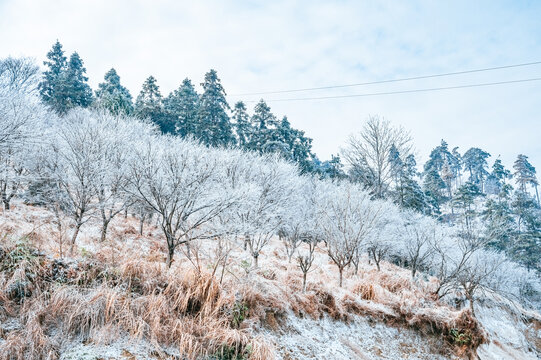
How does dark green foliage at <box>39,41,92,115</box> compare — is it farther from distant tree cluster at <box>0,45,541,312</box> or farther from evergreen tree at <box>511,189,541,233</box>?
evergreen tree at <box>511,189,541,233</box>

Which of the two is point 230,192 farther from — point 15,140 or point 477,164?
point 477,164

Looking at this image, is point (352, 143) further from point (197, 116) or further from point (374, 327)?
point (197, 116)

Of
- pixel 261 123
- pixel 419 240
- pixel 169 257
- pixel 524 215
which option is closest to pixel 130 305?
pixel 169 257

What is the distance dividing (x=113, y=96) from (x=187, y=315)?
27171 mm

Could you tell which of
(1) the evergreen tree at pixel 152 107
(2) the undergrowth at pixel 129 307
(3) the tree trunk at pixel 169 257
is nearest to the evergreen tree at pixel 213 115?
(1) the evergreen tree at pixel 152 107

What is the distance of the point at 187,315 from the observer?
419 centimetres

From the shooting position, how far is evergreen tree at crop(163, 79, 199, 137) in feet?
91.1

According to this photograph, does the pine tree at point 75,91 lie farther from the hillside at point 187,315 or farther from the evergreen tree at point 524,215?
the evergreen tree at point 524,215

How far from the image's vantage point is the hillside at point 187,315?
334 centimetres

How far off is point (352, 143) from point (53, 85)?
32281mm

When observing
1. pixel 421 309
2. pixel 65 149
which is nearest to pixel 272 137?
pixel 65 149

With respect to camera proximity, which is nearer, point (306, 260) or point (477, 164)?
point (306, 260)

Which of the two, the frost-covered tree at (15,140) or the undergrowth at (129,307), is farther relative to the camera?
the frost-covered tree at (15,140)

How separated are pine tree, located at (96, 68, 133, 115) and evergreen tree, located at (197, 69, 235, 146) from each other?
7080mm
